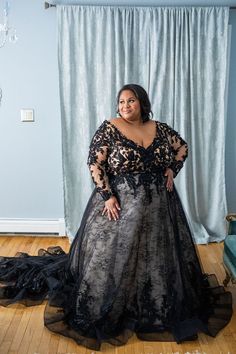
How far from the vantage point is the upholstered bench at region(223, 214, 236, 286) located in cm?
235

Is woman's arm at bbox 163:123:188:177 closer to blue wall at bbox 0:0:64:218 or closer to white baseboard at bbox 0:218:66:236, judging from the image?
blue wall at bbox 0:0:64:218

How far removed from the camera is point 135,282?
2.17 m

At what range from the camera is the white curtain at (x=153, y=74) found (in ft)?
9.96

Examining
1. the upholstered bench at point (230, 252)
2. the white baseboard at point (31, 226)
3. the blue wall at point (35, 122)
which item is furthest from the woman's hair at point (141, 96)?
the white baseboard at point (31, 226)

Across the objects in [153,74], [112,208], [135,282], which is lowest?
[135,282]

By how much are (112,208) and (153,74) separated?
150 centimetres

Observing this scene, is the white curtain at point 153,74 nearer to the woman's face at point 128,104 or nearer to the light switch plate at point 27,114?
the light switch plate at point 27,114

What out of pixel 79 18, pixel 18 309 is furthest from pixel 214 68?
pixel 18 309

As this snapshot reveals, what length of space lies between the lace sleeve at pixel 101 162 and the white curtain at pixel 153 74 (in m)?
1.09

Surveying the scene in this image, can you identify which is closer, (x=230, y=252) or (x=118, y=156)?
(x=118, y=156)

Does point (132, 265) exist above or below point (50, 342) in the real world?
above

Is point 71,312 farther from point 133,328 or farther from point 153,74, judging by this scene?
point 153,74

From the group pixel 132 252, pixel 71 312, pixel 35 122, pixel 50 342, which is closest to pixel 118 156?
pixel 132 252

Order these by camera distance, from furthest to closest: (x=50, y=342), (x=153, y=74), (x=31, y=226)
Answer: (x=31, y=226) → (x=153, y=74) → (x=50, y=342)
